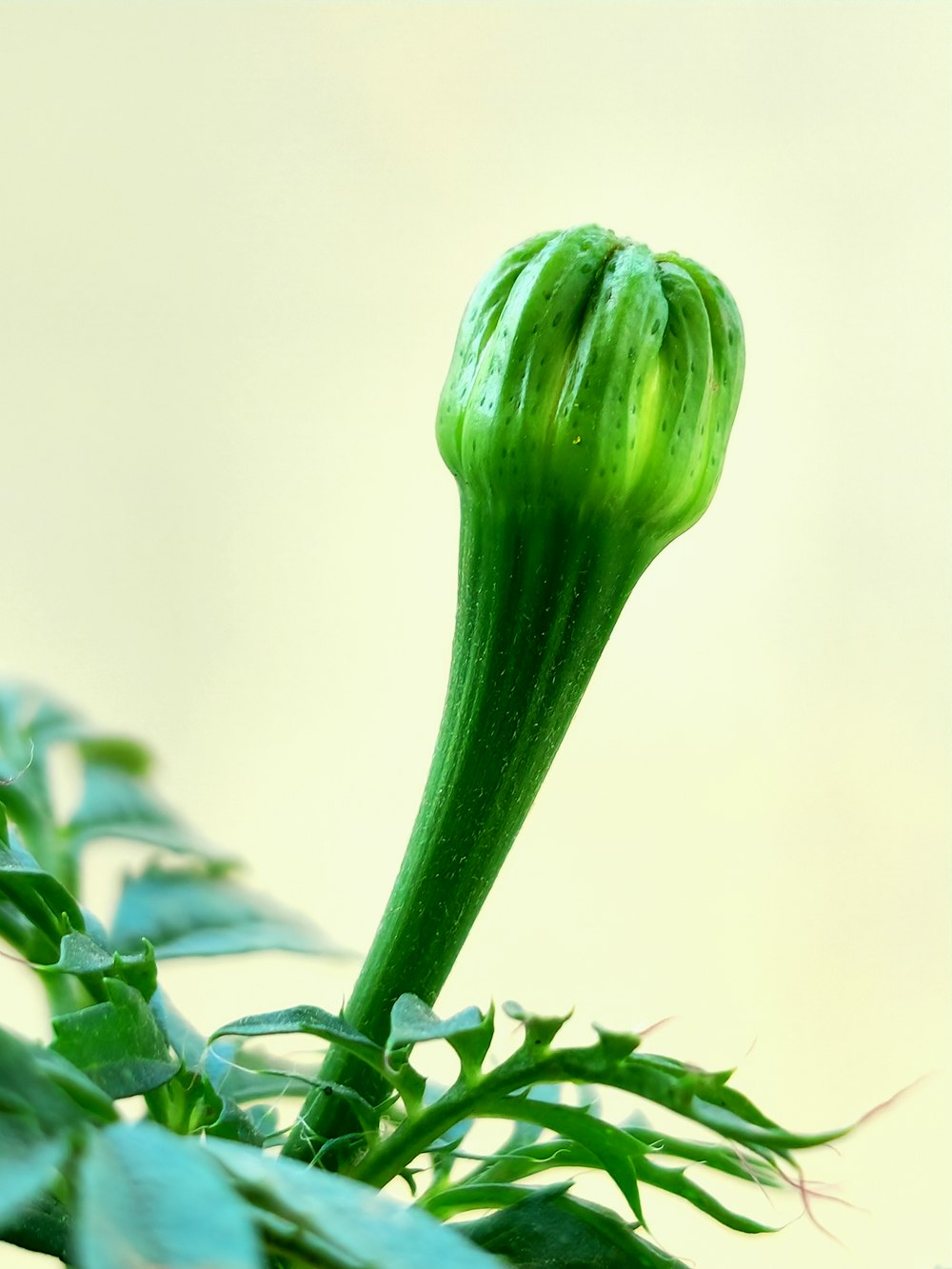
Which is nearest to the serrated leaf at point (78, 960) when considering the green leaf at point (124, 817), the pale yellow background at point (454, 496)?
the green leaf at point (124, 817)

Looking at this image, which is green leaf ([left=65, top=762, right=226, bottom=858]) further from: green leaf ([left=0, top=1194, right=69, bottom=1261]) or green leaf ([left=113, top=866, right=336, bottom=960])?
green leaf ([left=0, top=1194, right=69, bottom=1261])

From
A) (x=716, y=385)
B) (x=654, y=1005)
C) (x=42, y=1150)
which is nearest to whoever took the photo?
(x=42, y=1150)

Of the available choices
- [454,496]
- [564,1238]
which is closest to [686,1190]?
[564,1238]

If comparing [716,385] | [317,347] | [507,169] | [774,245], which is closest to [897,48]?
[774,245]

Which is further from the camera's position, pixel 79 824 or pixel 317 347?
pixel 317 347

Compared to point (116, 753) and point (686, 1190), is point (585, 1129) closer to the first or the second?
point (686, 1190)

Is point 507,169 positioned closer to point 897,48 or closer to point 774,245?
point 774,245

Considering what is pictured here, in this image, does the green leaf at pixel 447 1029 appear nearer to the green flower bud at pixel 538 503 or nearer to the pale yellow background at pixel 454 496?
the green flower bud at pixel 538 503
